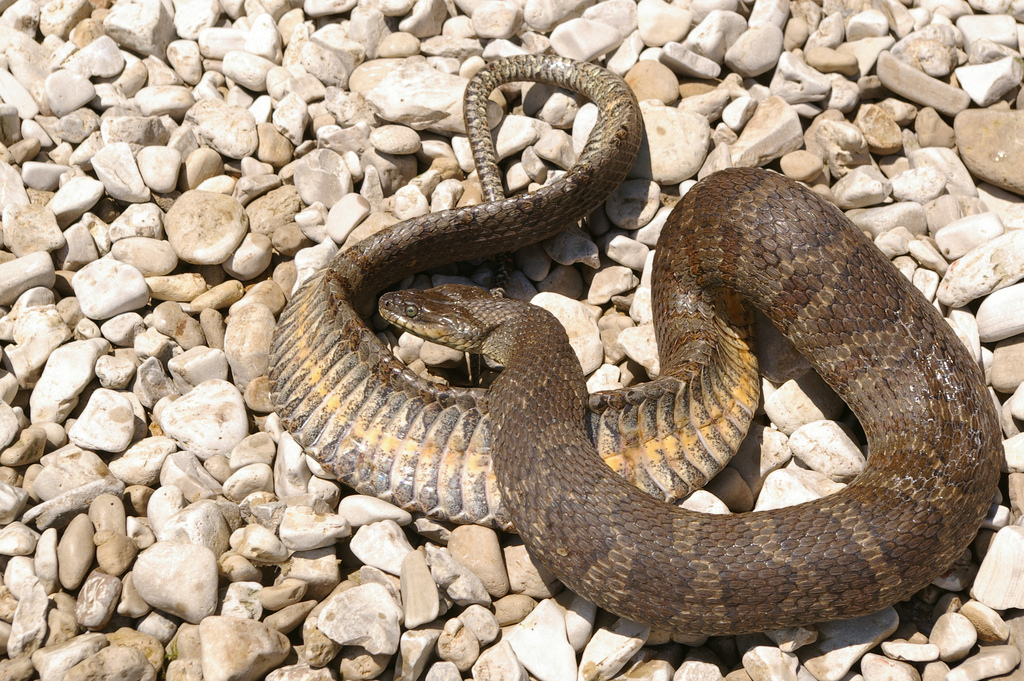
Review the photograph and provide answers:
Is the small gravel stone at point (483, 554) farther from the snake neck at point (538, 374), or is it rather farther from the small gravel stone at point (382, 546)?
the snake neck at point (538, 374)

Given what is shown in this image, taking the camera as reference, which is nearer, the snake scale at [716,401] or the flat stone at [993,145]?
the snake scale at [716,401]

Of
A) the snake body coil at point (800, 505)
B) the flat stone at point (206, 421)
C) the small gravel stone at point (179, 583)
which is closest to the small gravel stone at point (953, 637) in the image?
the snake body coil at point (800, 505)

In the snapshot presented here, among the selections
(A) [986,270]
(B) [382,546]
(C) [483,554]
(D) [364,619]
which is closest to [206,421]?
(B) [382,546]

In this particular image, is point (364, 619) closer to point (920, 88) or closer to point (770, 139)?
point (770, 139)

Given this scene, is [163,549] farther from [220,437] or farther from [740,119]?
[740,119]

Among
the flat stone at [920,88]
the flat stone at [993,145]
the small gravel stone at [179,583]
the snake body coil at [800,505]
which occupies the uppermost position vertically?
the flat stone at [920,88]

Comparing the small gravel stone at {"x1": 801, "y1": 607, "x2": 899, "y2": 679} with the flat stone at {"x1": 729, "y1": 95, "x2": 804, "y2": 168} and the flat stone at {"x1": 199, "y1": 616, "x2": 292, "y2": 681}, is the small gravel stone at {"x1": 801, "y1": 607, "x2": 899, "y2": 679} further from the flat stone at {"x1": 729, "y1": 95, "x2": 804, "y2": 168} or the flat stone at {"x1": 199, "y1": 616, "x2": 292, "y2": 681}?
the flat stone at {"x1": 729, "y1": 95, "x2": 804, "y2": 168}

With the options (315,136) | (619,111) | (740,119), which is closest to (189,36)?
(315,136)
